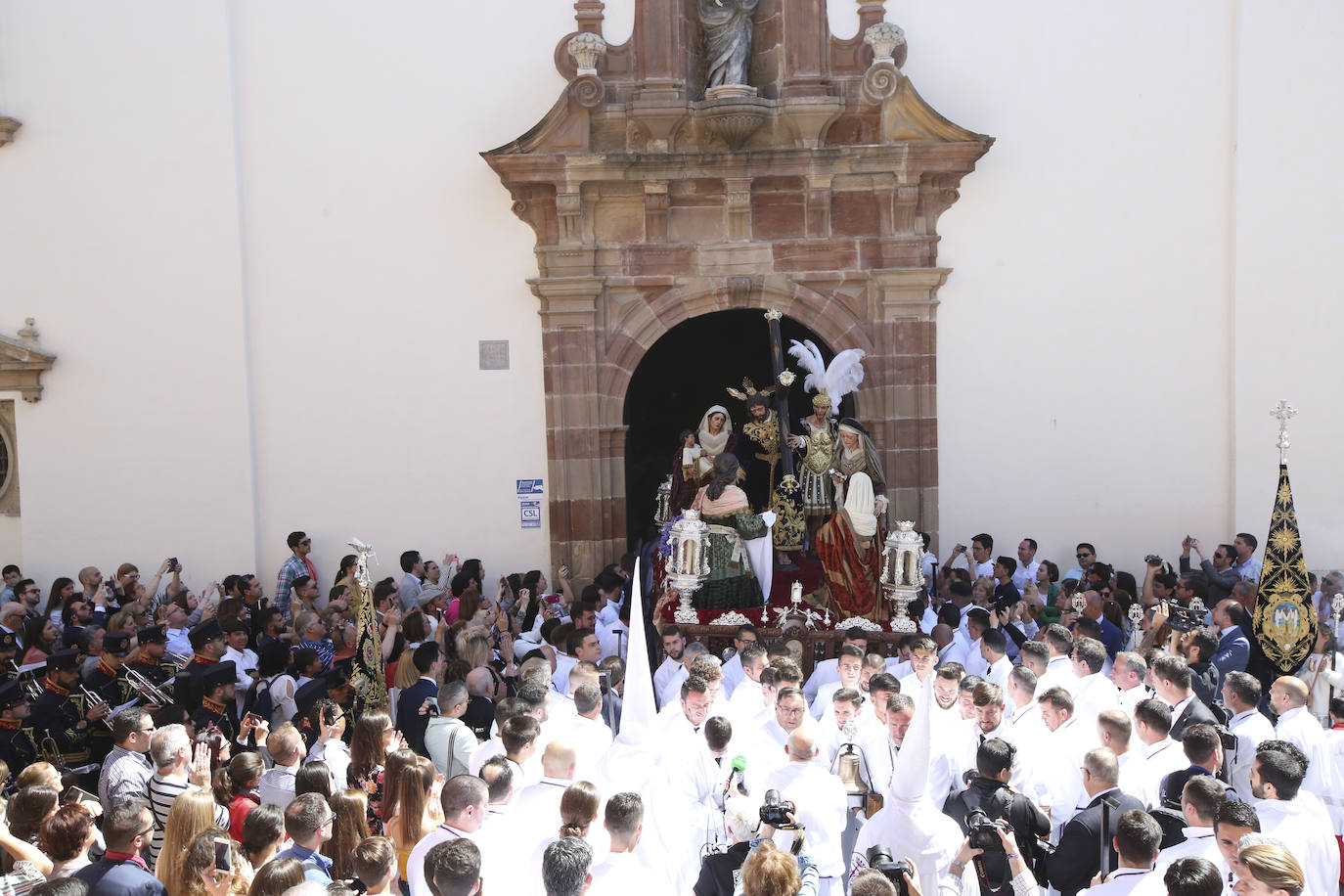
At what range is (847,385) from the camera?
418 inches

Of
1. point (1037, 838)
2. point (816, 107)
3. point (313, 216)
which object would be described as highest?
point (816, 107)

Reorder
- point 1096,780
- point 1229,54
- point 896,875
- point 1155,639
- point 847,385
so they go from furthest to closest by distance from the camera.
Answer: point 1229,54 < point 847,385 < point 1155,639 < point 1096,780 < point 896,875

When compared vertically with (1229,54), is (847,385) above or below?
below

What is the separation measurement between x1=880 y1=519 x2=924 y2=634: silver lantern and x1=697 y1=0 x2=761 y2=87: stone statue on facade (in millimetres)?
4485

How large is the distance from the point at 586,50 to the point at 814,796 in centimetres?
779

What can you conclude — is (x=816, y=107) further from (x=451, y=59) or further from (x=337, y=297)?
(x=337, y=297)

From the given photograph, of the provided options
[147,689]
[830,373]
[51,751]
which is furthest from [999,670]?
[51,751]

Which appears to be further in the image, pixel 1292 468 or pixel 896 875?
pixel 1292 468

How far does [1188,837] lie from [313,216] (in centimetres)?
937

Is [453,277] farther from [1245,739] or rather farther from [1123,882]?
[1123,882]

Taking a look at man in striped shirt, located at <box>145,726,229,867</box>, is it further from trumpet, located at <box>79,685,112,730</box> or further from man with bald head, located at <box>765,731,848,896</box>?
man with bald head, located at <box>765,731,848,896</box>

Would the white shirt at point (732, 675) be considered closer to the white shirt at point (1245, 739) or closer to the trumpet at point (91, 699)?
the white shirt at point (1245, 739)

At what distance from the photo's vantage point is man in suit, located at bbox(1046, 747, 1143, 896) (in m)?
4.89

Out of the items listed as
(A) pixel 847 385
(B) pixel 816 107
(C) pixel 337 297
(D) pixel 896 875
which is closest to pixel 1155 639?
(A) pixel 847 385
